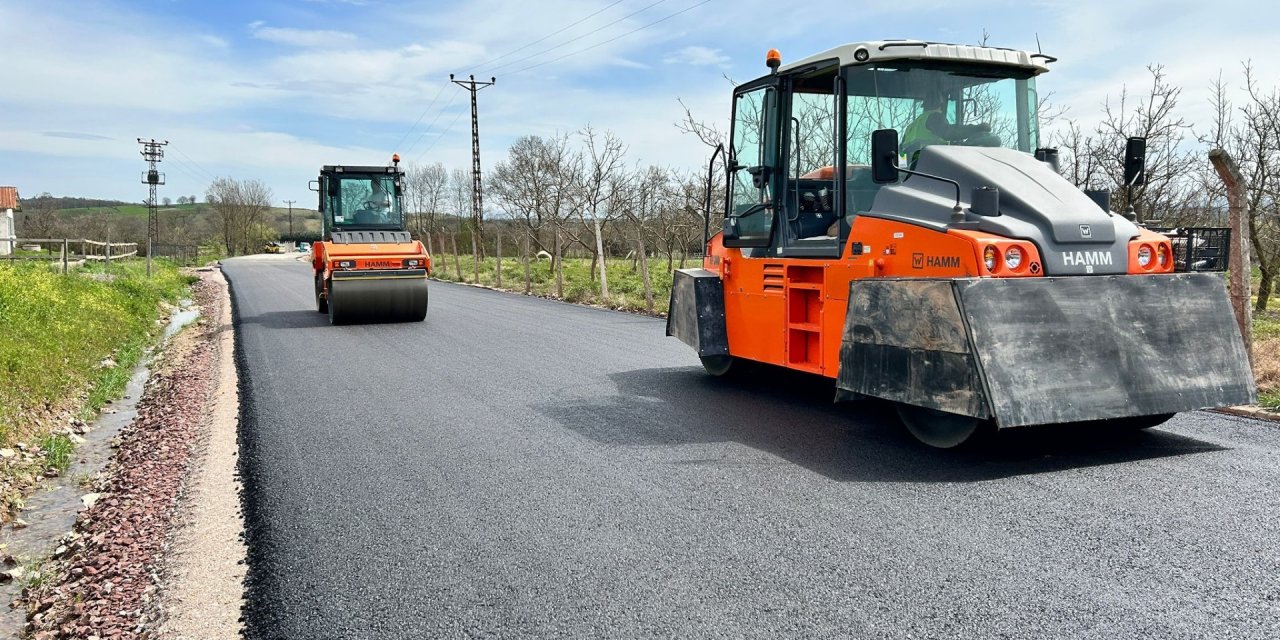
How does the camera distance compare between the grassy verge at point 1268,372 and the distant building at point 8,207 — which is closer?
the grassy verge at point 1268,372

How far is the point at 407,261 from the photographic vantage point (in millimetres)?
13914

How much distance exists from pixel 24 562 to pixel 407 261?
31.7 feet

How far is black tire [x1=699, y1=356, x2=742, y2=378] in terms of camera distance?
803 centimetres

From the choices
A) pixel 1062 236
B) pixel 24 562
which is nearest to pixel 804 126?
pixel 1062 236

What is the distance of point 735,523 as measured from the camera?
13.3 ft

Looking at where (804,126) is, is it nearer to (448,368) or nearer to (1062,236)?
(1062,236)

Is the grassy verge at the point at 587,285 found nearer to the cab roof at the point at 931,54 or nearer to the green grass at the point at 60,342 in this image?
the green grass at the point at 60,342

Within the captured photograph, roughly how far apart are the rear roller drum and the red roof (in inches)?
2507

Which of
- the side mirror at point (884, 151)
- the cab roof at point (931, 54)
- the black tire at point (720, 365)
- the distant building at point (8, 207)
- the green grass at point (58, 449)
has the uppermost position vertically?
the distant building at point (8, 207)

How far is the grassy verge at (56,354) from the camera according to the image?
22.3 ft

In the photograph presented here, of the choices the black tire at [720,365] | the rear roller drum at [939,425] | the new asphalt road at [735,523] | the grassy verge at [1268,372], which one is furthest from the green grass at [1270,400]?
the black tire at [720,365]

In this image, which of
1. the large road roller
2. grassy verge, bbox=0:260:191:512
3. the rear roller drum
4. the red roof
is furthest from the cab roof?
the red roof

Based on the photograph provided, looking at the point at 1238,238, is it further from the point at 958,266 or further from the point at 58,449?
the point at 58,449

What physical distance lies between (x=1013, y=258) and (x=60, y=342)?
990cm
